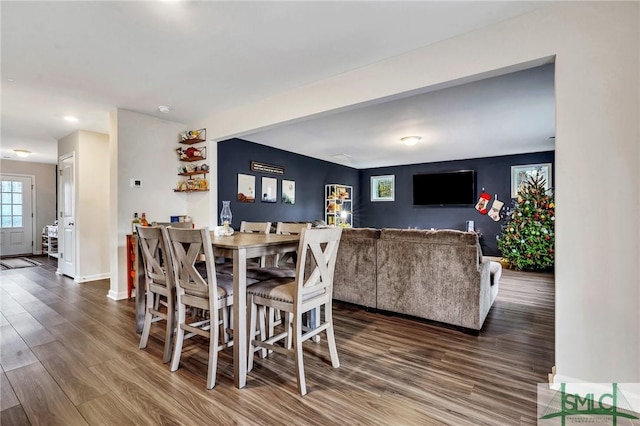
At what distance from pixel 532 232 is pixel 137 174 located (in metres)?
6.43

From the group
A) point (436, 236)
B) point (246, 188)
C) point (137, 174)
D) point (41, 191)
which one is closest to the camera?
point (436, 236)

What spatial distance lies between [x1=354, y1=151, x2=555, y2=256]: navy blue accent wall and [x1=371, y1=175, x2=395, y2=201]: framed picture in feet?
0.37

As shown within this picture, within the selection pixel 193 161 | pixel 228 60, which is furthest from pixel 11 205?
pixel 228 60

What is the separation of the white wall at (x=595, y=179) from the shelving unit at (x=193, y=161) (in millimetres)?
3736

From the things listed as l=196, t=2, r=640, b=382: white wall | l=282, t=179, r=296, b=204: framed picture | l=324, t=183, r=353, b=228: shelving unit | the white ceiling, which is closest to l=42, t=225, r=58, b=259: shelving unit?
the white ceiling

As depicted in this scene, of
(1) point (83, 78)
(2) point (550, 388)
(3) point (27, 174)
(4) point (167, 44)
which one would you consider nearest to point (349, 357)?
(2) point (550, 388)

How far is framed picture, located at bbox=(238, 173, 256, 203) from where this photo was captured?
5.33 metres

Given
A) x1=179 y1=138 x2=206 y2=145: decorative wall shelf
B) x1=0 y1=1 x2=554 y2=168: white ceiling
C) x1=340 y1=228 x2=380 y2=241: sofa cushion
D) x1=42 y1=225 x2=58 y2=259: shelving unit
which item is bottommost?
x1=42 y1=225 x2=58 y2=259: shelving unit

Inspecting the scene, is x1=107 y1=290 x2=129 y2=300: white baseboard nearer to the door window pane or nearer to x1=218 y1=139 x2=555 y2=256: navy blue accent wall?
x1=218 y1=139 x2=555 y2=256: navy blue accent wall

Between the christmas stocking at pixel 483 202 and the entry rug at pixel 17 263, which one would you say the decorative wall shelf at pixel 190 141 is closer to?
the entry rug at pixel 17 263

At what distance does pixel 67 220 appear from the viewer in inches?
202

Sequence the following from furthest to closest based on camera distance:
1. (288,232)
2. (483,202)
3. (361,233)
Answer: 1. (483,202)
2. (361,233)
3. (288,232)

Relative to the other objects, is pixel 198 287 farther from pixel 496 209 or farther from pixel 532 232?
pixel 496 209

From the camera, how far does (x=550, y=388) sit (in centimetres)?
186
